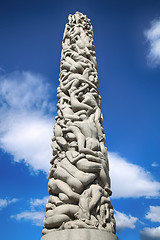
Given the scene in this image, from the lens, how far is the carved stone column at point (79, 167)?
3.60 m

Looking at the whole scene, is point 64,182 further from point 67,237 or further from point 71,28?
point 71,28

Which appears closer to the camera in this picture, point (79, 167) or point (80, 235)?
point (80, 235)

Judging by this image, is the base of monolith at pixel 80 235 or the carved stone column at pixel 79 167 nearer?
the base of monolith at pixel 80 235

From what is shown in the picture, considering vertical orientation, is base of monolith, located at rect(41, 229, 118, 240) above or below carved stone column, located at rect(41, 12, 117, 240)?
below

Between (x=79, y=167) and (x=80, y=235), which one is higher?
(x=79, y=167)

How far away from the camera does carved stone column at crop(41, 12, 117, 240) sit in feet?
11.8

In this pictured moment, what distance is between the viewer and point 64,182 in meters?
4.09

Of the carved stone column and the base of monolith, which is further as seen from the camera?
the carved stone column

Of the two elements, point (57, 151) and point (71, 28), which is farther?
point (71, 28)

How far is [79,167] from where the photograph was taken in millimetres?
4145

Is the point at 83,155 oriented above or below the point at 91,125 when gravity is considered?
below

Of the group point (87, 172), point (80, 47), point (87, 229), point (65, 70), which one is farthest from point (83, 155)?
point (80, 47)

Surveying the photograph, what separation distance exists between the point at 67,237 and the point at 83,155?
1.51 meters

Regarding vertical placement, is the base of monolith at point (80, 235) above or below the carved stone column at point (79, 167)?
below
